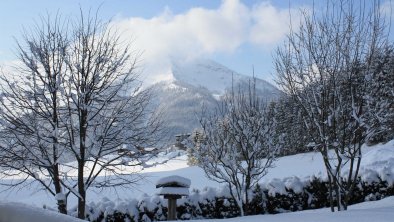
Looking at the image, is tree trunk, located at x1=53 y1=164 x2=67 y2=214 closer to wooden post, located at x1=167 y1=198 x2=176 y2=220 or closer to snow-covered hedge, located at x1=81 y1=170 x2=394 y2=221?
wooden post, located at x1=167 y1=198 x2=176 y2=220

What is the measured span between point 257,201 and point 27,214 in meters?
11.8

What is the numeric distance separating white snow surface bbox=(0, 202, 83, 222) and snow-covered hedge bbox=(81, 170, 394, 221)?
10.5 metres

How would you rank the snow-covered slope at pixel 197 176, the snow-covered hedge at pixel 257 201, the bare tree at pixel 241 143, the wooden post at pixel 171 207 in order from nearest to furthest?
the wooden post at pixel 171 207, the bare tree at pixel 241 143, the snow-covered hedge at pixel 257 201, the snow-covered slope at pixel 197 176

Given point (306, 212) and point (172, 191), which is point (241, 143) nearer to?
point (172, 191)

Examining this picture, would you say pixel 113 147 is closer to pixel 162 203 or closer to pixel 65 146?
pixel 65 146

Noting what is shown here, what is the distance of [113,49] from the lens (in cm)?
926

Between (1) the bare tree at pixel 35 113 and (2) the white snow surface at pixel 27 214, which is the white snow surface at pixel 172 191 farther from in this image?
(2) the white snow surface at pixel 27 214

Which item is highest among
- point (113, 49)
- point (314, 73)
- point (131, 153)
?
point (113, 49)

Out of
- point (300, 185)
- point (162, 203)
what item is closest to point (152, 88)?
point (162, 203)

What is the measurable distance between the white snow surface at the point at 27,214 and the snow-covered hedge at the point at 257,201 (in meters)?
10.5

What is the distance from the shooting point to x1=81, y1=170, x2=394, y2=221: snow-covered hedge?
1194 cm

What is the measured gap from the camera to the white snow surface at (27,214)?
1434 mm

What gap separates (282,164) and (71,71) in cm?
2436

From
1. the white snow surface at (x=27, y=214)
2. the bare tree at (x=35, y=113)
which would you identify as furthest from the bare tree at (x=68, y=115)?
the white snow surface at (x=27, y=214)
